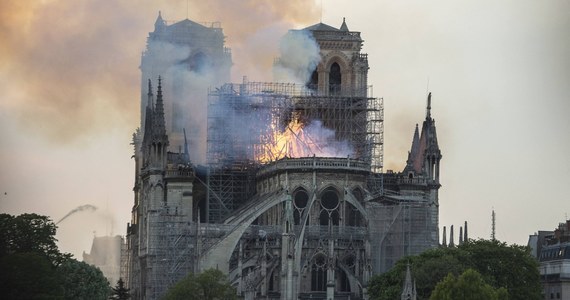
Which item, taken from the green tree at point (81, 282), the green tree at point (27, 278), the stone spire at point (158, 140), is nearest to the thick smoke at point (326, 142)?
the stone spire at point (158, 140)

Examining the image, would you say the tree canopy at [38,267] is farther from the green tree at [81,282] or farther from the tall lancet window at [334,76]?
the tall lancet window at [334,76]

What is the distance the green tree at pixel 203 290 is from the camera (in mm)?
141625

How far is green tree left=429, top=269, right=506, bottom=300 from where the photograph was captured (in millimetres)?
127875

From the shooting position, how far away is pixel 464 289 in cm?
12825

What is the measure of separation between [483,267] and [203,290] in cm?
2006

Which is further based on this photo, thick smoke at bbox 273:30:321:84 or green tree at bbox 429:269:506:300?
thick smoke at bbox 273:30:321:84

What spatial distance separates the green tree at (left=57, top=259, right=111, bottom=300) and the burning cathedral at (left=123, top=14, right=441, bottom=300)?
4558mm

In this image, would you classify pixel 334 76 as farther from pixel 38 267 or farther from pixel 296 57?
pixel 38 267

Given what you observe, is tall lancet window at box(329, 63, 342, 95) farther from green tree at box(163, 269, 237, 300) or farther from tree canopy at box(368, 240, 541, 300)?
green tree at box(163, 269, 237, 300)

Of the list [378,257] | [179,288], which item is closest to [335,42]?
[378,257]

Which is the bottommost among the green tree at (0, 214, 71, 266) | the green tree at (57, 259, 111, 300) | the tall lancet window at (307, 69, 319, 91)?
the green tree at (57, 259, 111, 300)

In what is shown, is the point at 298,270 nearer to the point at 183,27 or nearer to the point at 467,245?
the point at 467,245

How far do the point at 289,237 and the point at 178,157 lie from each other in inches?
685

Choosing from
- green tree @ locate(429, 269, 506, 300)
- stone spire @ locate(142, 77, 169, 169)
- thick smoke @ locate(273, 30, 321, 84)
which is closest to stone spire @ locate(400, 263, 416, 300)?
green tree @ locate(429, 269, 506, 300)
